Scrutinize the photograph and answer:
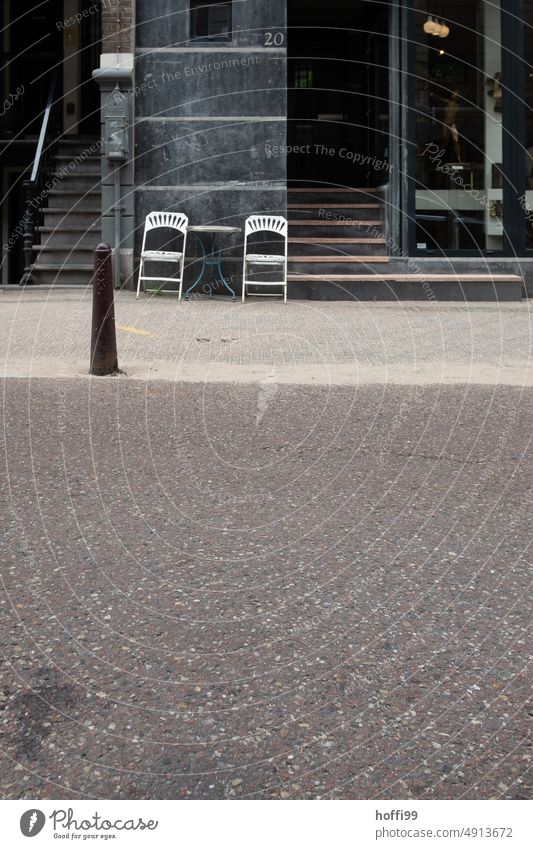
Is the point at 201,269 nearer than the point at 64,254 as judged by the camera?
Yes

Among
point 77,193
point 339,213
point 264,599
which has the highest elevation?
point 77,193

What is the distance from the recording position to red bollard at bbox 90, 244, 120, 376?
7.55 metres

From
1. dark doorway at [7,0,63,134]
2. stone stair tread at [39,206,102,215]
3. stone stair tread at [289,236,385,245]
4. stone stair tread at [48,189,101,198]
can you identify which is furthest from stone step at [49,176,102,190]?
dark doorway at [7,0,63,134]

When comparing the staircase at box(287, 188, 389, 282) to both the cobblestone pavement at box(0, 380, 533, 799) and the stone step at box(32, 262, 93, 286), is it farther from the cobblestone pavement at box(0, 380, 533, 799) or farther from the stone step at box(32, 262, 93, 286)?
the cobblestone pavement at box(0, 380, 533, 799)

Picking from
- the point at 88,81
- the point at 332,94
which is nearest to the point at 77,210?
the point at 88,81

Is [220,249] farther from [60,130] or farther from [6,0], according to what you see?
[6,0]

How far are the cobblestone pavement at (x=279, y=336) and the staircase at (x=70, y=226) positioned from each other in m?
0.82

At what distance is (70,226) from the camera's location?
581 inches

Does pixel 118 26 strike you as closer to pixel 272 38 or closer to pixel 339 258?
pixel 272 38

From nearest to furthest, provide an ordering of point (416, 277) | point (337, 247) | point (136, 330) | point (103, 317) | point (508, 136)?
point (103, 317), point (136, 330), point (416, 277), point (337, 247), point (508, 136)

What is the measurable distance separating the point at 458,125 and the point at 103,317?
8529 mm

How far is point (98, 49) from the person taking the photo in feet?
59.1

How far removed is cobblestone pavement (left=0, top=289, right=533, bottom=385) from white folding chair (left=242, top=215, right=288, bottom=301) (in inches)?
15.6
